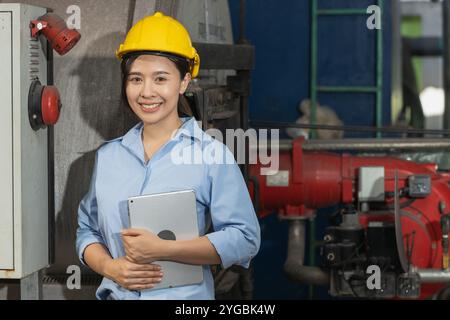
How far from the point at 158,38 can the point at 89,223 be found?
57 centimetres

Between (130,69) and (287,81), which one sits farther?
(287,81)

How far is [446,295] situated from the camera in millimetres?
3953

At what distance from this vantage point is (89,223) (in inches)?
101

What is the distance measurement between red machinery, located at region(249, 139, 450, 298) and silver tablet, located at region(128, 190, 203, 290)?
1.36 metres

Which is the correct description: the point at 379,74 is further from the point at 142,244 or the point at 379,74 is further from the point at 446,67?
the point at 142,244

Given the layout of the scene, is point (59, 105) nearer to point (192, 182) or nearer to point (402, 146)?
Answer: point (192, 182)

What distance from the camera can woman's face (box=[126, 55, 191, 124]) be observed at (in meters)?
2.44

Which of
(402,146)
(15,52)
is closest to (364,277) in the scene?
(402,146)

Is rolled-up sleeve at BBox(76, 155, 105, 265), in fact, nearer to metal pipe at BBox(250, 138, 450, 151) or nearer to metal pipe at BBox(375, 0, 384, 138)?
metal pipe at BBox(250, 138, 450, 151)

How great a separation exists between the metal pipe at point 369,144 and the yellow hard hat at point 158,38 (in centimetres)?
170

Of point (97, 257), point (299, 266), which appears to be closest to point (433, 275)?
point (299, 266)

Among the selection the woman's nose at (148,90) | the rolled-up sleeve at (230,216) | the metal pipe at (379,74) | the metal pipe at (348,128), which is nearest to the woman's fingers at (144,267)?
the rolled-up sleeve at (230,216)

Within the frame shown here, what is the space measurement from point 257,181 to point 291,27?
5.48 ft

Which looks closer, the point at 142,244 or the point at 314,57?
the point at 142,244
